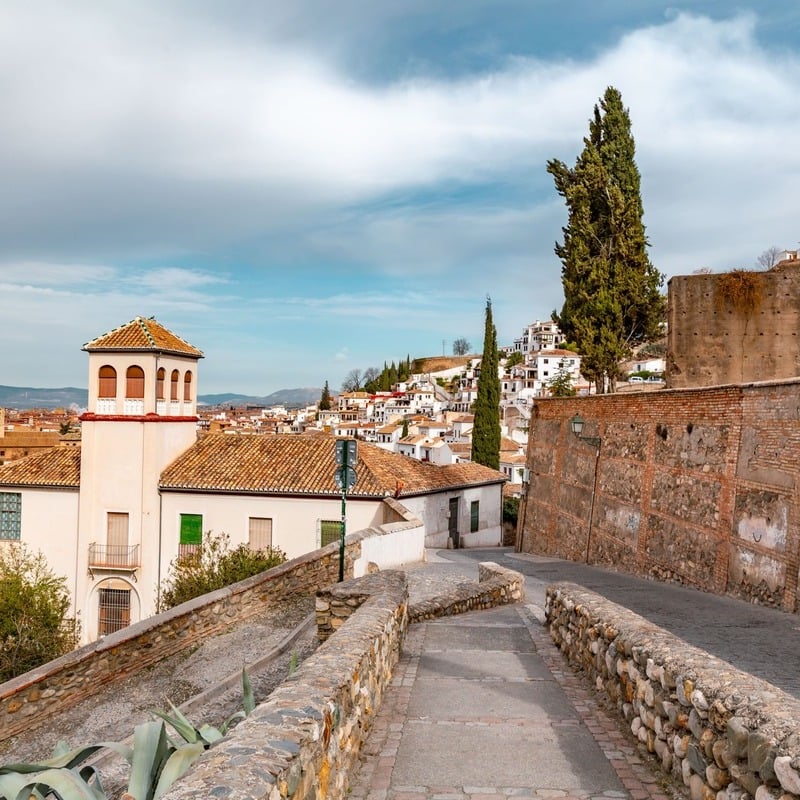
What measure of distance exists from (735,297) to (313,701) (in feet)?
56.6

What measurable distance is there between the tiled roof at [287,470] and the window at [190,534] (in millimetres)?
1058

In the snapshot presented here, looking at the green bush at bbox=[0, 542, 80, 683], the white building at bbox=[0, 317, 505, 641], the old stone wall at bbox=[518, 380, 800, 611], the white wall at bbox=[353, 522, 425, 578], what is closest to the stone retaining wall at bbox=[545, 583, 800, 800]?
the old stone wall at bbox=[518, 380, 800, 611]

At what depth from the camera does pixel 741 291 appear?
60.0 ft

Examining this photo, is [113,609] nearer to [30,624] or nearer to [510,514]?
[30,624]

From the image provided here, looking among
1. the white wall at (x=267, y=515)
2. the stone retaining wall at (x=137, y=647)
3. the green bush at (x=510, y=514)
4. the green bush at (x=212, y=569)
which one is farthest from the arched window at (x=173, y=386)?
the green bush at (x=510, y=514)

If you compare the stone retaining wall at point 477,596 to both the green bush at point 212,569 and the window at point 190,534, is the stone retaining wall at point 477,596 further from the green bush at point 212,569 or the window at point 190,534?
the window at point 190,534

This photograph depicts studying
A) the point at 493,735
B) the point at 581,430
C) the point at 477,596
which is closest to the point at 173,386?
the point at 581,430

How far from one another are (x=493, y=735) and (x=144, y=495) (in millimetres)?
21975

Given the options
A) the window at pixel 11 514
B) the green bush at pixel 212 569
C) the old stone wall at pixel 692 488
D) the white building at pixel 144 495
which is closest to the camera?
the old stone wall at pixel 692 488

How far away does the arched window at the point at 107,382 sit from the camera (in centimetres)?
2592

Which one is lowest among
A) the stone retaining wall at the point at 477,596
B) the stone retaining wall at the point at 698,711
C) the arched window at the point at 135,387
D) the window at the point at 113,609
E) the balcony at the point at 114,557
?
the window at the point at 113,609

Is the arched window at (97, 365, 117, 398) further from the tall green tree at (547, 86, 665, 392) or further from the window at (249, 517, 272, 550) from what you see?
the tall green tree at (547, 86, 665, 392)

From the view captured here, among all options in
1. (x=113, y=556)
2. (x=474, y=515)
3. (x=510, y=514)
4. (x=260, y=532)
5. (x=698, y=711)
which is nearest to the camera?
(x=698, y=711)

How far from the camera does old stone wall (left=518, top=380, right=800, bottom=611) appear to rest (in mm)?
11078
